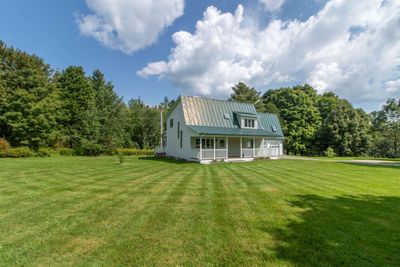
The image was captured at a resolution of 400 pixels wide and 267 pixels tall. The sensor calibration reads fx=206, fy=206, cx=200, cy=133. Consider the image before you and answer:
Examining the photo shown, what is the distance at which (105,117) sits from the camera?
1081 inches

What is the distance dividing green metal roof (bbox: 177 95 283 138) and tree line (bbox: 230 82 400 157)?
16.5 m

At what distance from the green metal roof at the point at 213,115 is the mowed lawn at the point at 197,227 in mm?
11669

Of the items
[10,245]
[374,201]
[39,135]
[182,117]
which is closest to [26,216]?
[10,245]

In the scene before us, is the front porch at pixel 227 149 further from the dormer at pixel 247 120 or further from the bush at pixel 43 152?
the bush at pixel 43 152

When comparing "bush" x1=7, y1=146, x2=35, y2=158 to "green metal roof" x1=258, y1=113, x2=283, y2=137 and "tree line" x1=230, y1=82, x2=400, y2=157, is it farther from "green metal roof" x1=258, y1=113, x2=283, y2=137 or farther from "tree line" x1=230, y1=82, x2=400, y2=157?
"tree line" x1=230, y1=82, x2=400, y2=157

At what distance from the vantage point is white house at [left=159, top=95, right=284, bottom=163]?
733 inches

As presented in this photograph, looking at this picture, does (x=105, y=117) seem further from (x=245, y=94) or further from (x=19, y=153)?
(x=245, y=94)

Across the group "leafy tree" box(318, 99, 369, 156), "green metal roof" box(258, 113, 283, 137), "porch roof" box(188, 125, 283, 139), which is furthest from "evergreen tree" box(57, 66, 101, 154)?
"leafy tree" box(318, 99, 369, 156)

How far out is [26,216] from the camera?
474 centimetres

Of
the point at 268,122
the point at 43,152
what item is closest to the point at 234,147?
the point at 268,122

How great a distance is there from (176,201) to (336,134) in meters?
34.0

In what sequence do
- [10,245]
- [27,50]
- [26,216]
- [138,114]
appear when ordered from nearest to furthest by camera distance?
[10,245], [26,216], [27,50], [138,114]

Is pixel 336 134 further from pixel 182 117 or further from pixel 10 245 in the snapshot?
pixel 10 245

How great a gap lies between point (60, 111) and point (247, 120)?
25.2 metres
